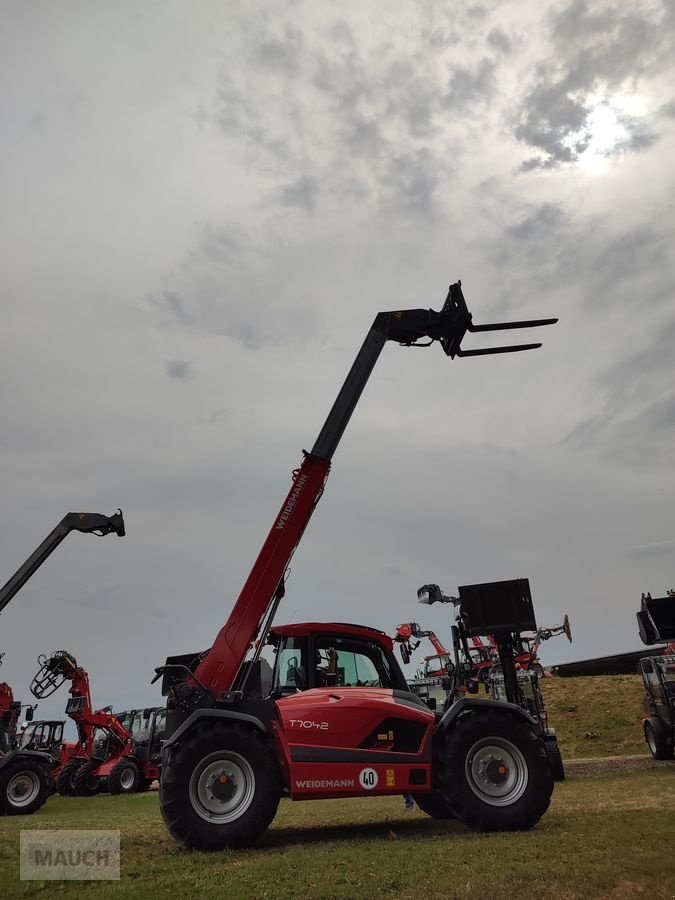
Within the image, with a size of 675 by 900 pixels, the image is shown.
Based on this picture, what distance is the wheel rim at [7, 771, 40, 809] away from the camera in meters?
18.1

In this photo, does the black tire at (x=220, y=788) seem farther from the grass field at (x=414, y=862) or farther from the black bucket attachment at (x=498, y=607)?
the black bucket attachment at (x=498, y=607)

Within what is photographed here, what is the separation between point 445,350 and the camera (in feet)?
40.9

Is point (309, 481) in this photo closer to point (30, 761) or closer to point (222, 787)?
point (222, 787)

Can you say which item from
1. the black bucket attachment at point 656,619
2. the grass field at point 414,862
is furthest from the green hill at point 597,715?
the grass field at point 414,862

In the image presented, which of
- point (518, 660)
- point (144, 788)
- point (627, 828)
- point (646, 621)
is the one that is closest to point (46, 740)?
point (144, 788)

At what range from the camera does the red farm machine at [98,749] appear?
2234cm

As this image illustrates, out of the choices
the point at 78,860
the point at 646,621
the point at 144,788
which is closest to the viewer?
the point at 78,860

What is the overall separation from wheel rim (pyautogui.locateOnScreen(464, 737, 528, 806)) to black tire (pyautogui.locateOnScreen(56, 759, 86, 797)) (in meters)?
19.8

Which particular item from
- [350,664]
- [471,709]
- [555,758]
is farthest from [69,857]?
[555,758]

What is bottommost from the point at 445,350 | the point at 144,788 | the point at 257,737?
the point at 144,788

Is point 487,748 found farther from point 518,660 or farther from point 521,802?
point 518,660

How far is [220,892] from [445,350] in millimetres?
9240

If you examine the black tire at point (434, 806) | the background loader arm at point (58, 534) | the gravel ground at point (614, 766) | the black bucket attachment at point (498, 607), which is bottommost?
the gravel ground at point (614, 766)

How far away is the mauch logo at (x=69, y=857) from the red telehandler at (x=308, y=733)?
90 cm
